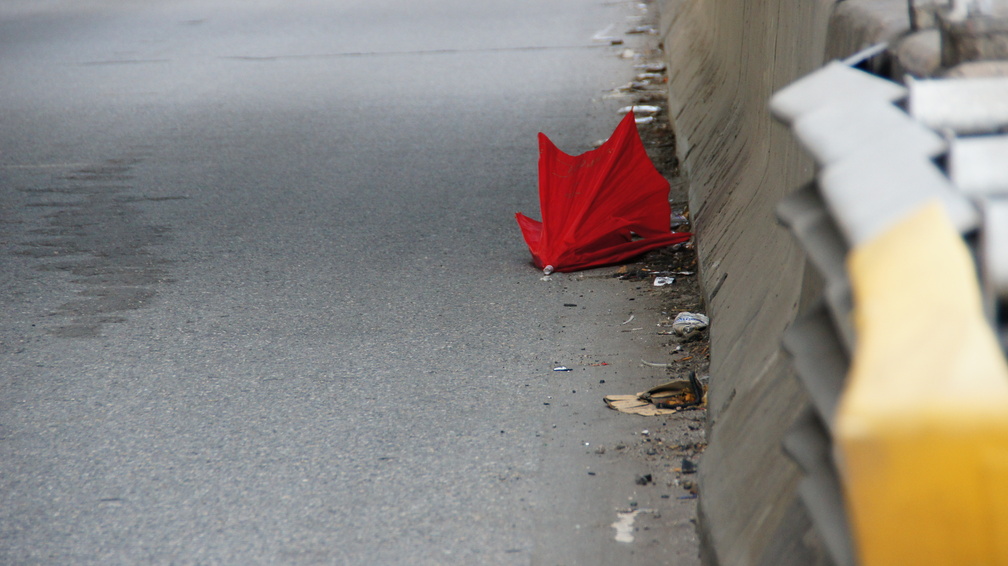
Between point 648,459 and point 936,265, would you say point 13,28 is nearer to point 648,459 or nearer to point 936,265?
point 648,459

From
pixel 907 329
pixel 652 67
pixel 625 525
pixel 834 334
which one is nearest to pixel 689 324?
pixel 625 525

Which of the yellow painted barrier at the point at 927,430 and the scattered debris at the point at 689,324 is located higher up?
the yellow painted barrier at the point at 927,430

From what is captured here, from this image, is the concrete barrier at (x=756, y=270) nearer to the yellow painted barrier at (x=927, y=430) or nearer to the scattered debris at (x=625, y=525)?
the scattered debris at (x=625, y=525)

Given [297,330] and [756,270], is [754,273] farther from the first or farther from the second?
[297,330]

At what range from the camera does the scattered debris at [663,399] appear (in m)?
3.89

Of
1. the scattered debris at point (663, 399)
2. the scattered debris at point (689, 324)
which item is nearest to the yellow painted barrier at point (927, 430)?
the scattered debris at point (663, 399)

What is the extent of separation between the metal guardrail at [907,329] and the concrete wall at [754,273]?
0.44 meters

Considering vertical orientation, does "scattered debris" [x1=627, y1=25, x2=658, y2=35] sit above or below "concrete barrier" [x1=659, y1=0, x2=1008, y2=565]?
below

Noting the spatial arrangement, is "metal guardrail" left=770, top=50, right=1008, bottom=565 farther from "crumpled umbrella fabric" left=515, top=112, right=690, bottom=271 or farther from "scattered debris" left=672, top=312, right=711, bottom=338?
"crumpled umbrella fabric" left=515, top=112, right=690, bottom=271

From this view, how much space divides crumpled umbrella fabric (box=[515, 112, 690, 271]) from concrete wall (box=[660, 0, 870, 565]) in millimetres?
317

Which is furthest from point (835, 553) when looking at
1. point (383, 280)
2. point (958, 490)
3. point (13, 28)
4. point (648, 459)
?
point (13, 28)

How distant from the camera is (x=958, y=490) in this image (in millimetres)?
1197

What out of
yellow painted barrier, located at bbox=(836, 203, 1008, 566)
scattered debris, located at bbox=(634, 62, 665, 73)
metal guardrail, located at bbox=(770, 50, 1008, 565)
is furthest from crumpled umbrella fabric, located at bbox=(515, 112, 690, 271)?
scattered debris, located at bbox=(634, 62, 665, 73)

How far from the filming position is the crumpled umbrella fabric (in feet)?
18.4
